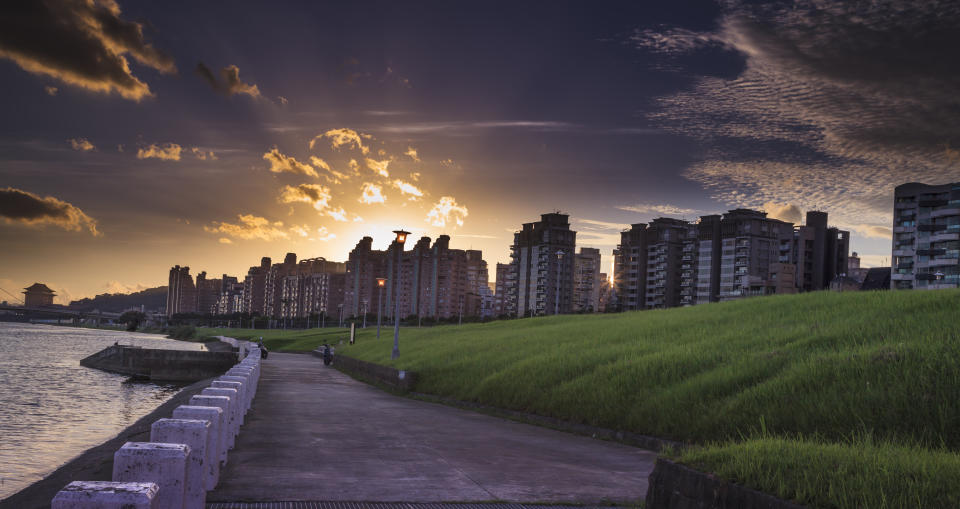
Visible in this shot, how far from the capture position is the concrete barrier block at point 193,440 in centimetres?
678

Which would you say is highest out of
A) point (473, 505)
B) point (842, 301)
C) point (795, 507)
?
point (842, 301)

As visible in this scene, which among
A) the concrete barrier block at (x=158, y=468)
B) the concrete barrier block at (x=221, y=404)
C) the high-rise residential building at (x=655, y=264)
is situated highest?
the high-rise residential building at (x=655, y=264)

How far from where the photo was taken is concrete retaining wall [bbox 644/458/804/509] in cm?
563

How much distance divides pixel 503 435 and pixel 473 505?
21.9ft

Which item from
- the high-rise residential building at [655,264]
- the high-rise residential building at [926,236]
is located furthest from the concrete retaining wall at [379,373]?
the high-rise residential building at [655,264]

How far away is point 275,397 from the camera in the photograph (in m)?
22.1

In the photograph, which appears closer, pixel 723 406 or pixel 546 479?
pixel 546 479

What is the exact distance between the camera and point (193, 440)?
6973 millimetres

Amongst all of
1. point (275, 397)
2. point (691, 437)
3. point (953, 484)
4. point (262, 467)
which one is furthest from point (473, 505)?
point (275, 397)

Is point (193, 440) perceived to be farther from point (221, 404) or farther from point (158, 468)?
point (221, 404)

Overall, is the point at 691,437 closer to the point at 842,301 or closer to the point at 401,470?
the point at 401,470

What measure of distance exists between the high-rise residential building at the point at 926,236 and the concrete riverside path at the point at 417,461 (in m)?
88.2

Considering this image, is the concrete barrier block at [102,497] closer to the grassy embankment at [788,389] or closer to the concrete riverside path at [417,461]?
the concrete riverside path at [417,461]

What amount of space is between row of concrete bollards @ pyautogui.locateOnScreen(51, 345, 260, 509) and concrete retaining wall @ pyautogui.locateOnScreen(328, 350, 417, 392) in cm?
1615
